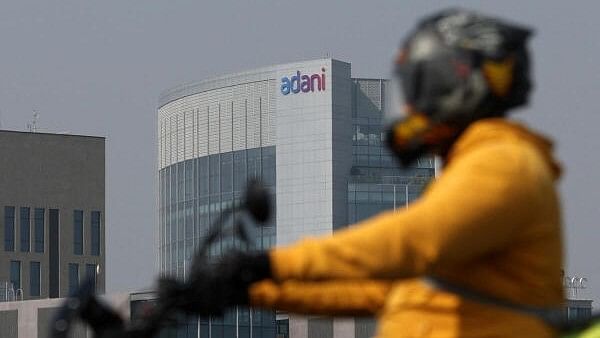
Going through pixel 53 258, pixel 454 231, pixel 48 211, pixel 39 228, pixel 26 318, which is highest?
pixel 48 211

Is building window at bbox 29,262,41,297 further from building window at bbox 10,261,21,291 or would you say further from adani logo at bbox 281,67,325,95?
adani logo at bbox 281,67,325,95

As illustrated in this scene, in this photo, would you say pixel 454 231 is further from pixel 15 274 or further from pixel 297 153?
pixel 297 153

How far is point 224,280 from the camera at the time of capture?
191 inches

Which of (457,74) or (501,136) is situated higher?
(457,74)

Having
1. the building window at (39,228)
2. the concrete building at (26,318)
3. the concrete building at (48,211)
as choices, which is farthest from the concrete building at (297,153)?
the concrete building at (26,318)

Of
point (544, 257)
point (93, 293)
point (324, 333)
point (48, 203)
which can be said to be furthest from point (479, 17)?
point (48, 203)

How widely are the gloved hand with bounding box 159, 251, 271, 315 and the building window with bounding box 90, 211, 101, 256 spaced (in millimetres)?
133266

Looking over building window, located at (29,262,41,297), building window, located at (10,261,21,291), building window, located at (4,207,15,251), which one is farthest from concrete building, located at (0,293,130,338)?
building window, located at (4,207,15,251)

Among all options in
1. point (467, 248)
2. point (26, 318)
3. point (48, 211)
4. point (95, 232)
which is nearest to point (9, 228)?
point (48, 211)

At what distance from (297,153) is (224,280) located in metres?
163

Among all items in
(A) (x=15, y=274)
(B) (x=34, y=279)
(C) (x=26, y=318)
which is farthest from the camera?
(B) (x=34, y=279)

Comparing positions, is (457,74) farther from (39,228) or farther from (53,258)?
(39,228)

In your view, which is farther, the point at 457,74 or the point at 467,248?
the point at 457,74

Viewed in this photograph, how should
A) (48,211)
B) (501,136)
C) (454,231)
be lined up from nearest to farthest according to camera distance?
(454,231), (501,136), (48,211)
